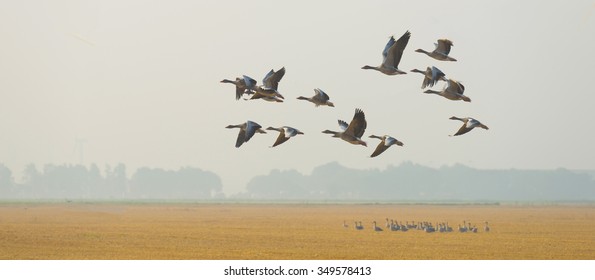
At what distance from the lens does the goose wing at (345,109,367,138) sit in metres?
30.1

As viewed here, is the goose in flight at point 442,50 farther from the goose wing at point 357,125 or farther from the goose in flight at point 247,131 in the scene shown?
the goose in flight at point 247,131

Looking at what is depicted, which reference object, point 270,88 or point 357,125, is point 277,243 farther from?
point 357,125

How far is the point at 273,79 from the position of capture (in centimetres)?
3250

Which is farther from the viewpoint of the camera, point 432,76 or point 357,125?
point 432,76

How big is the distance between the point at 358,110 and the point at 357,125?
52cm

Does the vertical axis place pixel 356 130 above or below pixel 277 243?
above

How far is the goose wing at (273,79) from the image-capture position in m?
32.2

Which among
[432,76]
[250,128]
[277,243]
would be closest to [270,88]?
[250,128]

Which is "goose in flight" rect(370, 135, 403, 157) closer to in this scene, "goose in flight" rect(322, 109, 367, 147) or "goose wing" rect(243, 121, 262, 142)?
"goose in flight" rect(322, 109, 367, 147)

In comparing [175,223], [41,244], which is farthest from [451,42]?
[175,223]

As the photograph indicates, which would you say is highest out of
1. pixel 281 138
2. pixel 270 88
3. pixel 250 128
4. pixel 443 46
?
pixel 443 46

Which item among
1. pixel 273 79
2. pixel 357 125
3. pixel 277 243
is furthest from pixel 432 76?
pixel 277 243

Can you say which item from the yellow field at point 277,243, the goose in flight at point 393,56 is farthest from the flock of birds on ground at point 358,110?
the yellow field at point 277,243

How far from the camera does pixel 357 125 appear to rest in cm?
3028
